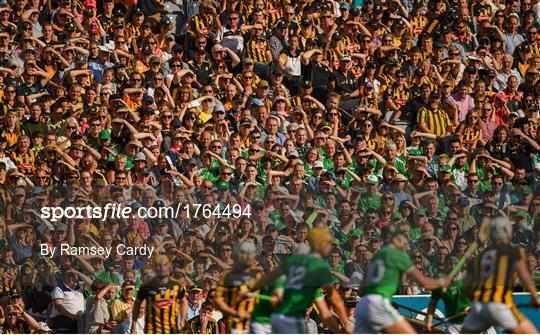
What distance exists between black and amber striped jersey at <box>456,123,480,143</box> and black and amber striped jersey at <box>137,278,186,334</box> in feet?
21.3

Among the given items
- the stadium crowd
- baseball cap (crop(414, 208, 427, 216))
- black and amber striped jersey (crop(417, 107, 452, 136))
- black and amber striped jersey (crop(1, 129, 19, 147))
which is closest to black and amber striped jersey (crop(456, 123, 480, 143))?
the stadium crowd

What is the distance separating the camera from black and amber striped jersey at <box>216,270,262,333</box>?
16641 millimetres

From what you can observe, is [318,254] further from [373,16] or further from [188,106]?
[373,16]

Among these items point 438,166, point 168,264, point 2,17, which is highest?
point 2,17

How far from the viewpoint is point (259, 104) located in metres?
21.7

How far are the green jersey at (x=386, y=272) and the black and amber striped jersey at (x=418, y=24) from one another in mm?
9581

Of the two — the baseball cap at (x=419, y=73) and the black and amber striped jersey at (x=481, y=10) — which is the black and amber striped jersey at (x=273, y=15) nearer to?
the baseball cap at (x=419, y=73)

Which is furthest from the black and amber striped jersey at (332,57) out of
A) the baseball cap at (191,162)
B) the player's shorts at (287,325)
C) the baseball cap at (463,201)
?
the player's shorts at (287,325)

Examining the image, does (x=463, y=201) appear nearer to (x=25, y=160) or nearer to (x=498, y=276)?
(x=498, y=276)

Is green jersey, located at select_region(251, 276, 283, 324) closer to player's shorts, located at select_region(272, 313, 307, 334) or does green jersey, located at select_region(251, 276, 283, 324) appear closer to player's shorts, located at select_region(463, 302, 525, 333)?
player's shorts, located at select_region(272, 313, 307, 334)

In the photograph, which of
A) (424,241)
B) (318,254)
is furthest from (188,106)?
(318,254)

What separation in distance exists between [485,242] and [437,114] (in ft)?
15.2

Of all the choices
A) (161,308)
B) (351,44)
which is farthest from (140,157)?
(351,44)

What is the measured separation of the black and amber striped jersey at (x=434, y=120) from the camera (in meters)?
22.2
